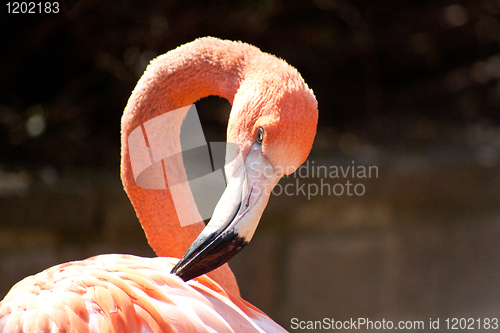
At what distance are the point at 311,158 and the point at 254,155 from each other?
5.49 feet

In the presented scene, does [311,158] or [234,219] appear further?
[311,158]

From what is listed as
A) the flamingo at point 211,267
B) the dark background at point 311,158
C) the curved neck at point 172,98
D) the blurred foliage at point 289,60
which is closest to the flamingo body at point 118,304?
the flamingo at point 211,267

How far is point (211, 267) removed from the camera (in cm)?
96

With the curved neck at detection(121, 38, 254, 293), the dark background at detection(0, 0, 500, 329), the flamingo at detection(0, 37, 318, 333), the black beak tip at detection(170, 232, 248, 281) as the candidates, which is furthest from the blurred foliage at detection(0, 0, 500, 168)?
the black beak tip at detection(170, 232, 248, 281)

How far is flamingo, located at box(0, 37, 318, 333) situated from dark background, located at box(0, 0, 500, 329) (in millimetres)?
1210

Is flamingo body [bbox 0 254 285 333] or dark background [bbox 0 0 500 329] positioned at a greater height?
dark background [bbox 0 0 500 329]

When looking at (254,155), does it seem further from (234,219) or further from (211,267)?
(211,267)

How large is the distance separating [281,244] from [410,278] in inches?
32.1

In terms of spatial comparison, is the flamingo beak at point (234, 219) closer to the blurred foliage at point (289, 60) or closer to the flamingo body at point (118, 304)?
the flamingo body at point (118, 304)

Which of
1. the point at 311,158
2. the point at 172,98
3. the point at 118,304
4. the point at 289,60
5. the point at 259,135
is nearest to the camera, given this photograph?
the point at 118,304

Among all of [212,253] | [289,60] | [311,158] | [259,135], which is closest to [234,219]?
[212,253]

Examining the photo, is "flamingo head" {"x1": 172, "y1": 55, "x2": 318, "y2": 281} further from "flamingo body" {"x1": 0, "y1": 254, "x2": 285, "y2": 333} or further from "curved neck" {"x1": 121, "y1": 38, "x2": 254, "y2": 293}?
"curved neck" {"x1": 121, "y1": 38, "x2": 254, "y2": 293}

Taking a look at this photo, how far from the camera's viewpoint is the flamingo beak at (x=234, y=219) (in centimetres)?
96

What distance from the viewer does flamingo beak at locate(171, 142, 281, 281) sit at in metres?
0.96
